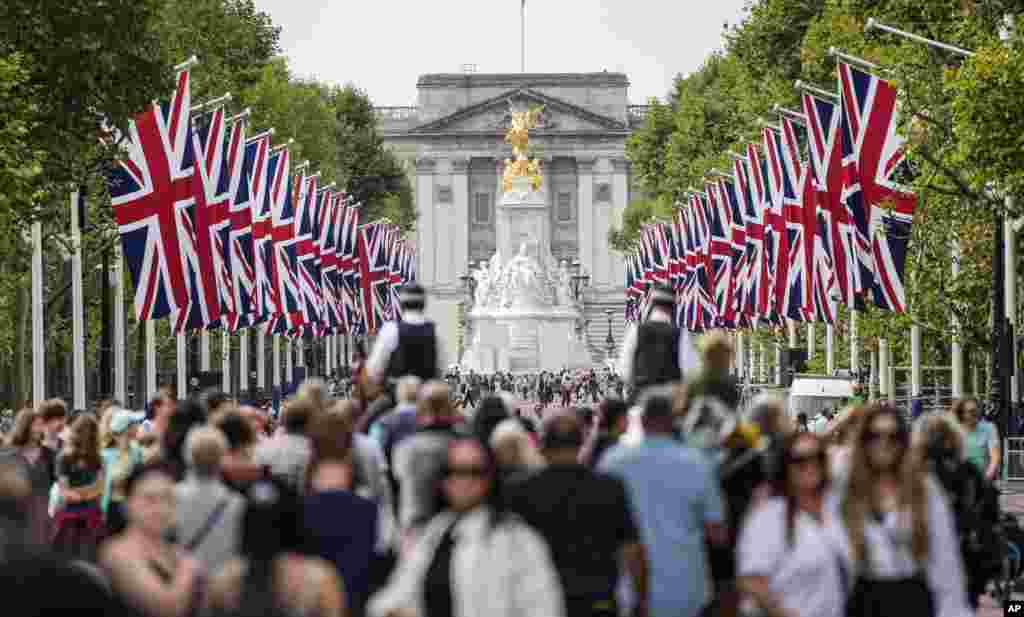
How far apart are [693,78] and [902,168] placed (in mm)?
68455

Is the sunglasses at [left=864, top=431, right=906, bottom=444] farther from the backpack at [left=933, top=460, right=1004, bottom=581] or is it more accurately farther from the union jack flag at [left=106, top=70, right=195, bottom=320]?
the union jack flag at [left=106, top=70, right=195, bottom=320]

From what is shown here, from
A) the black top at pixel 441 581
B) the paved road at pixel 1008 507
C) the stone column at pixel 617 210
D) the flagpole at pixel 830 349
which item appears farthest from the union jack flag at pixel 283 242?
the stone column at pixel 617 210

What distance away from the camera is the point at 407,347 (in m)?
20.0

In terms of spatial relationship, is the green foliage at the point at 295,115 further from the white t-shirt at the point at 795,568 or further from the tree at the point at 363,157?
the white t-shirt at the point at 795,568

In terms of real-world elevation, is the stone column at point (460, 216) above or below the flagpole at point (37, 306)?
above

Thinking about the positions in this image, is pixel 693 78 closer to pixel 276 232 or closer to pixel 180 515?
pixel 276 232

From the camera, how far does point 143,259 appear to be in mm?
41625

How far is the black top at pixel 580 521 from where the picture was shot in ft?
42.4

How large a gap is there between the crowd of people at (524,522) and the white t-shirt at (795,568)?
0.04 ft

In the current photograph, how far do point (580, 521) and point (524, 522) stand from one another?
334mm

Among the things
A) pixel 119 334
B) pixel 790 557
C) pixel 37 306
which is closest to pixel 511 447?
pixel 790 557

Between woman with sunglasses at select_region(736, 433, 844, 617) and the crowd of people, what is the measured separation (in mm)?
12

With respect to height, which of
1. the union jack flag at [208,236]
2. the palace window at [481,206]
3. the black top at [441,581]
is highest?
the palace window at [481,206]

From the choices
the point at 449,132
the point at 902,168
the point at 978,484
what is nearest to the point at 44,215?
the point at 902,168
